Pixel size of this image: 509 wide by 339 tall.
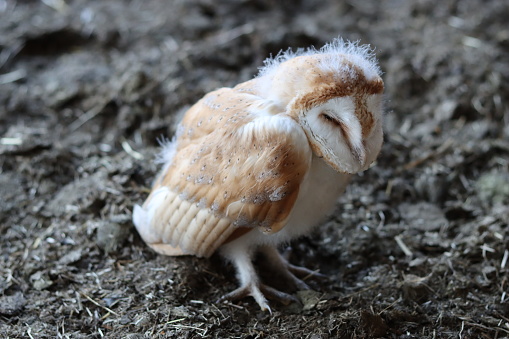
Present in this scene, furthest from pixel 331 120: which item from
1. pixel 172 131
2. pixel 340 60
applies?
pixel 172 131

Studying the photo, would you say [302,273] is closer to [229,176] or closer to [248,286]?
[248,286]

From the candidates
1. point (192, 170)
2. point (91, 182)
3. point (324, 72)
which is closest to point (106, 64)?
point (91, 182)

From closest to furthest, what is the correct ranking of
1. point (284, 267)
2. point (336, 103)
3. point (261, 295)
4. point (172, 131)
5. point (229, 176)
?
point (336, 103), point (229, 176), point (261, 295), point (284, 267), point (172, 131)

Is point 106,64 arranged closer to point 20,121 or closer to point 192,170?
point 20,121

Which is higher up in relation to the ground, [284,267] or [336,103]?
Answer: [336,103]

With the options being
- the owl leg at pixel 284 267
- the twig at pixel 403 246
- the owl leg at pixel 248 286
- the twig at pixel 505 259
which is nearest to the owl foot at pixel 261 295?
the owl leg at pixel 248 286

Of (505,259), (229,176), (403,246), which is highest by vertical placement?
(229,176)
